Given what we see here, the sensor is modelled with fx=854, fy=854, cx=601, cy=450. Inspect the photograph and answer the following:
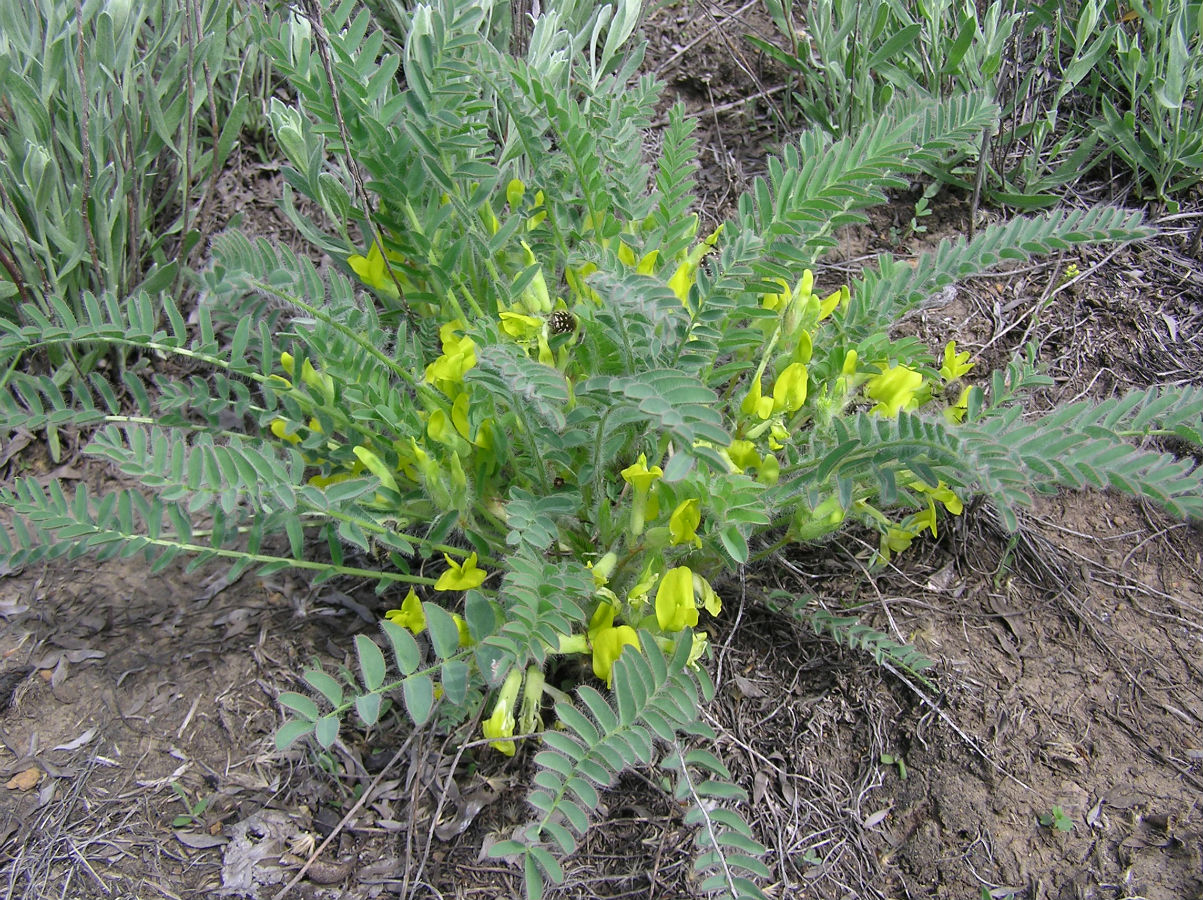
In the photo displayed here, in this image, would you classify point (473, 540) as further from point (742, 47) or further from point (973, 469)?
point (742, 47)

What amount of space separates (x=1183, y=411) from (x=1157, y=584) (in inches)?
28.1

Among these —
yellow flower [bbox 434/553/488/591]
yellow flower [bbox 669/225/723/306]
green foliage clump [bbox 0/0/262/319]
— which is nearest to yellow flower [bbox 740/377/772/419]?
yellow flower [bbox 669/225/723/306]

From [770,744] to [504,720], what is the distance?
54 centimetres

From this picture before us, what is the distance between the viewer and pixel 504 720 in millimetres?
1394

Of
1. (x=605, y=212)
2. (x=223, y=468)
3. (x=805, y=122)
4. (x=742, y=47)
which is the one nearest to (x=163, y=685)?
(x=223, y=468)

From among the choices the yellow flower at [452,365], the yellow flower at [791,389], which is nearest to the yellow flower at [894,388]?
the yellow flower at [791,389]

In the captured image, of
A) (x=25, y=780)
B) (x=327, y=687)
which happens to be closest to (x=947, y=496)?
(x=327, y=687)

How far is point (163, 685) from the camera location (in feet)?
5.80

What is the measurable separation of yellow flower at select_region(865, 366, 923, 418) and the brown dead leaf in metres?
1.72

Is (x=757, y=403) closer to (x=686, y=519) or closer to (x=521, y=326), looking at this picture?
(x=686, y=519)

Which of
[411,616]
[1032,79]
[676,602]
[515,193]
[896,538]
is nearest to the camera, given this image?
[676,602]

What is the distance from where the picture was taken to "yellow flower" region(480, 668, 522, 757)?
1.39 metres

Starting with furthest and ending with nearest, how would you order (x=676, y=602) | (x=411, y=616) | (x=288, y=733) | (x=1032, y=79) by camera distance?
1. (x=1032, y=79)
2. (x=411, y=616)
3. (x=676, y=602)
4. (x=288, y=733)

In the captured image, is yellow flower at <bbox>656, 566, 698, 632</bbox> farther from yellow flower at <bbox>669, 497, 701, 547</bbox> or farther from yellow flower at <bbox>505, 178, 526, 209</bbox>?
yellow flower at <bbox>505, 178, 526, 209</bbox>
